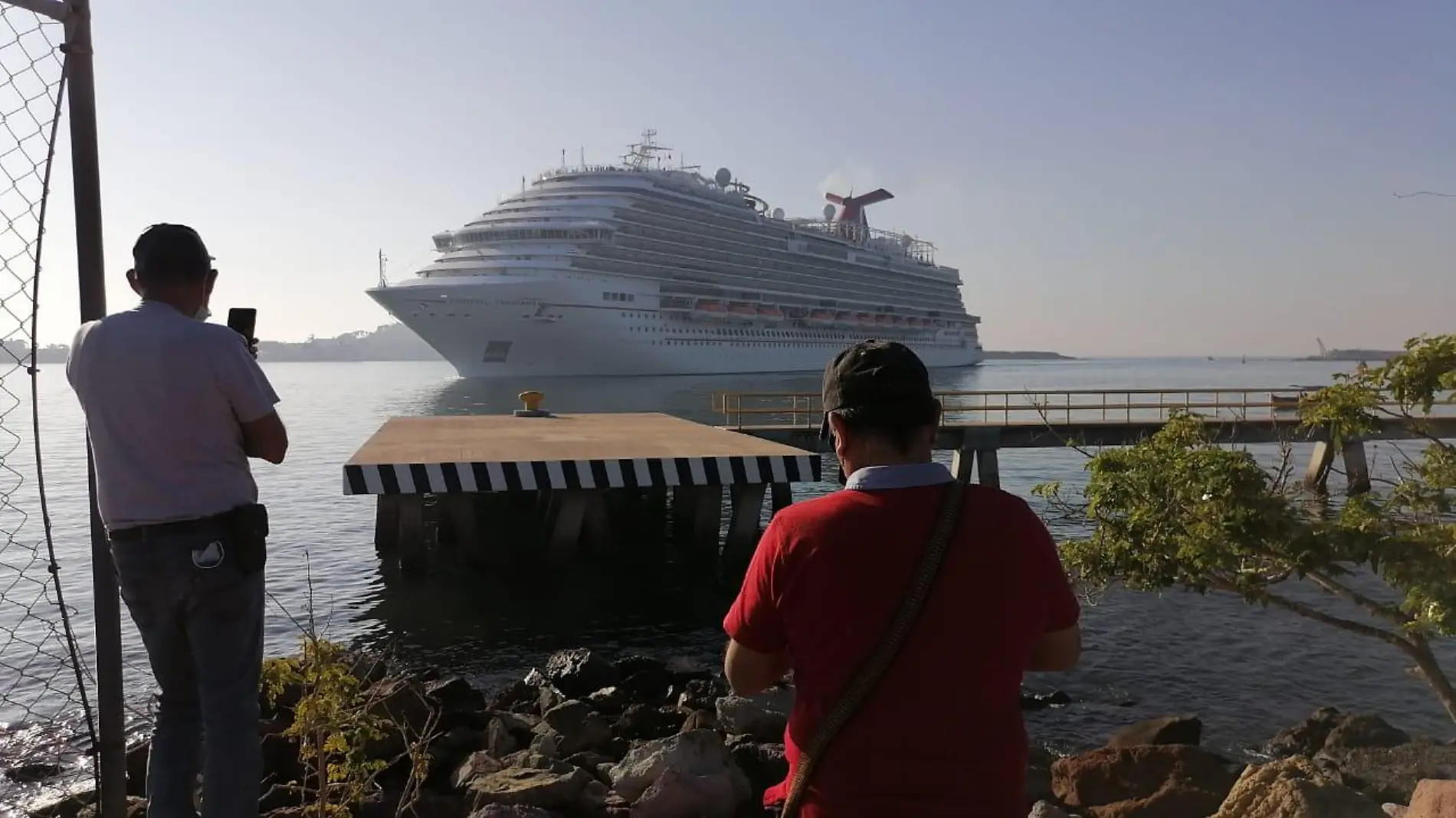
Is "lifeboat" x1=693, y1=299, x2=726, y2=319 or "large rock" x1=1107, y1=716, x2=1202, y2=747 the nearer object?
"large rock" x1=1107, y1=716, x2=1202, y2=747

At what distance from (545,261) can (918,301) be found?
4219 centimetres

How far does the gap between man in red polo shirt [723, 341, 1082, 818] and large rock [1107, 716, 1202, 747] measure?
18.5 feet

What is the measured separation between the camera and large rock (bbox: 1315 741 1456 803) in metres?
5.72

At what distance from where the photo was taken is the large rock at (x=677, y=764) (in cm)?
507

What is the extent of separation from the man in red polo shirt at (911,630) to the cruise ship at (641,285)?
5858 cm

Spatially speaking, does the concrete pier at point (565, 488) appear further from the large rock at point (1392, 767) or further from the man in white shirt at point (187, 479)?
the man in white shirt at point (187, 479)

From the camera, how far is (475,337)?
61312mm

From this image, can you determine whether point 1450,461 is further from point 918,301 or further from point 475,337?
point 918,301

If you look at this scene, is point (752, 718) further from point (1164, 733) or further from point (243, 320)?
point (243, 320)

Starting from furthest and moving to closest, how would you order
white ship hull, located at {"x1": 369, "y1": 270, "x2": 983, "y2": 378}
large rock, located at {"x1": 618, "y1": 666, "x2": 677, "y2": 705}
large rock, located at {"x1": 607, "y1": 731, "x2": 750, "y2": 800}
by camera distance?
white ship hull, located at {"x1": 369, "y1": 270, "x2": 983, "y2": 378}
large rock, located at {"x1": 618, "y1": 666, "x2": 677, "y2": 705}
large rock, located at {"x1": 607, "y1": 731, "x2": 750, "y2": 800}

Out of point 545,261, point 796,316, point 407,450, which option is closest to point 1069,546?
point 407,450

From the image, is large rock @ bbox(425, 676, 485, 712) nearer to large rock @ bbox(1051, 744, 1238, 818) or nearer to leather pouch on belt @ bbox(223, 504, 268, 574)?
large rock @ bbox(1051, 744, 1238, 818)

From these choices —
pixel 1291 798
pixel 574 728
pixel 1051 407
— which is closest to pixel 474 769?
pixel 574 728

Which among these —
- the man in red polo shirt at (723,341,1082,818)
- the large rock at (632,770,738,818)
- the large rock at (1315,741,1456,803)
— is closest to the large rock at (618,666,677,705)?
the large rock at (632,770,738,818)
